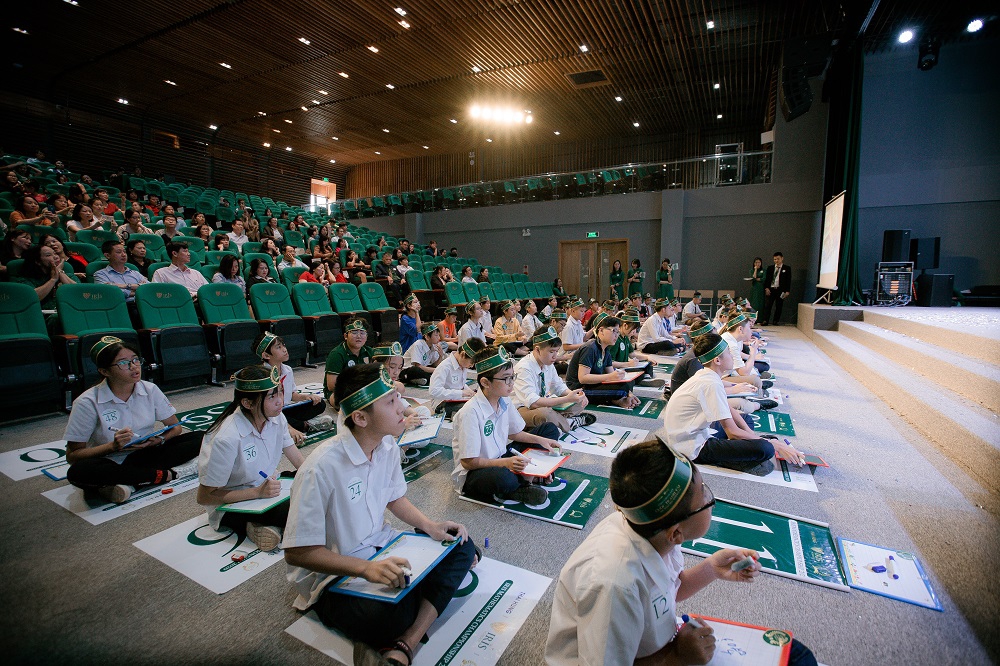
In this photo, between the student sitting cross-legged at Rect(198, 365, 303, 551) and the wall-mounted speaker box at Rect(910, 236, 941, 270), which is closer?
the student sitting cross-legged at Rect(198, 365, 303, 551)

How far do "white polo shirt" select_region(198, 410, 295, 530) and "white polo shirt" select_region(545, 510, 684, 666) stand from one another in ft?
5.29

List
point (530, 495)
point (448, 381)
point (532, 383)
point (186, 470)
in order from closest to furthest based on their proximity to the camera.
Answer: point (530, 495), point (186, 470), point (532, 383), point (448, 381)

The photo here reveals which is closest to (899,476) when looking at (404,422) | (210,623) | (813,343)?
(404,422)

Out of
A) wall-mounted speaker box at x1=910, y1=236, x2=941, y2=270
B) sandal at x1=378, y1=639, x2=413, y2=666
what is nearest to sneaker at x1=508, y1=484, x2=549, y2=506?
sandal at x1=378, y1=639, x2=413, y2=666

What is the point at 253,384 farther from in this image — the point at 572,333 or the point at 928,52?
the point at 928,52

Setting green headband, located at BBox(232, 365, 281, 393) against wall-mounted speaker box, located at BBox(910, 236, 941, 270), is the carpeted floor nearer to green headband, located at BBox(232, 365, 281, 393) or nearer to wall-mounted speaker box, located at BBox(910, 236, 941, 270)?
green headband, located at BBox(232, 365, 281, 393)

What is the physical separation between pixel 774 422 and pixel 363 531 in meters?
3.70

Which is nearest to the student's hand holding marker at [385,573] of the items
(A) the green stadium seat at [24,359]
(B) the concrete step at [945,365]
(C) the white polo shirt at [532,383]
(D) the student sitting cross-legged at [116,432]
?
(D) the student sitting cross-legged at [116,432]

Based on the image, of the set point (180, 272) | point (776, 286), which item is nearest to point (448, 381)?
point (180, 272)

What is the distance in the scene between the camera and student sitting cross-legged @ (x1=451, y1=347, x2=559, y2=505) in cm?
243

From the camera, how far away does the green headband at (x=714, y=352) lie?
2.66m

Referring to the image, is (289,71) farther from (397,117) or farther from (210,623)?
(210,623)

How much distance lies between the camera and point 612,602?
0.97m

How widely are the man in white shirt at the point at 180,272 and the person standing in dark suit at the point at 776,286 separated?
1173 cm
